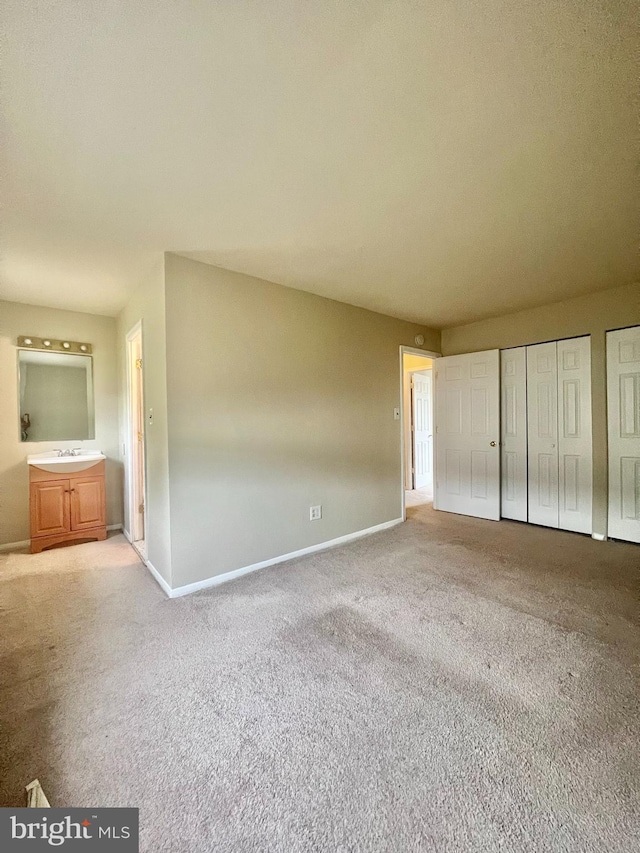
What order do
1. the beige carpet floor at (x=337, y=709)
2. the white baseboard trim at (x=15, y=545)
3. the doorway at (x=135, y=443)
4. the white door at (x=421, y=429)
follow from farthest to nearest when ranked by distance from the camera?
the white door at (x=421, y=429) < the doorway at (x=135, y=443) < the white baseboard trim at (x=15, y=545) < the beige carpet floor at (x=337, y=709)

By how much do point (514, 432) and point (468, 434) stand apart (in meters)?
0.52

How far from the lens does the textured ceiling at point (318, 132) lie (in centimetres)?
103

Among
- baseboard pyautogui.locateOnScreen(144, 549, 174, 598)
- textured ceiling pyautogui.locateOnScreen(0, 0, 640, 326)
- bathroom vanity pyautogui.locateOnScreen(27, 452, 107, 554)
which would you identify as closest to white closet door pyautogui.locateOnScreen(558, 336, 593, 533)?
textured ceiling pyautogui.locateOnScreen(0, 0, 640, 326)

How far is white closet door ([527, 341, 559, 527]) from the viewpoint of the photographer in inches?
145

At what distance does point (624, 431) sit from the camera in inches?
126

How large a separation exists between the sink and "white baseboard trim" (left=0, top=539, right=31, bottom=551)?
84cm

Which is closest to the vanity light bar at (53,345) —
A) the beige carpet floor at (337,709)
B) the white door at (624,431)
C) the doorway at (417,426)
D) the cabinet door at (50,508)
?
the cabinet door at (50,508)

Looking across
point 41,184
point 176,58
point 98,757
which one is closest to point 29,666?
point 98,757

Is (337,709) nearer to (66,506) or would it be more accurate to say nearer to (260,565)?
(260,565)

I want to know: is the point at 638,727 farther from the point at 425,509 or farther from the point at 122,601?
the point at 425,509

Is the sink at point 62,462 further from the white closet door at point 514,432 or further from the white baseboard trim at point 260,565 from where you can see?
the white closet door at point 514,432

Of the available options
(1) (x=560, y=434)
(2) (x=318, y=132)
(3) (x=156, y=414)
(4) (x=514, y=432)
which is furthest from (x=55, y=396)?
(1) (x=560, y=434)

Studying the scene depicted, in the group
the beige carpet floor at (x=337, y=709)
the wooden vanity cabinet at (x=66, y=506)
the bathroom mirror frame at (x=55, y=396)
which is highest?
the bathroom mirror frame at (x=55, y=396)

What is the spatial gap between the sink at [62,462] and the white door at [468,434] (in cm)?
415
